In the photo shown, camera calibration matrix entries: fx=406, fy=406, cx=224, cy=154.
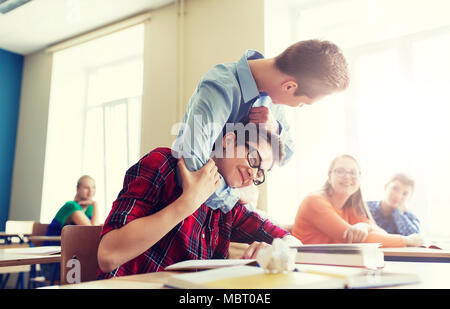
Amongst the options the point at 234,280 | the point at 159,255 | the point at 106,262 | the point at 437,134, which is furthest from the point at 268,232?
the point at 437,134

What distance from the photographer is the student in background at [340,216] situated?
7.09 ft

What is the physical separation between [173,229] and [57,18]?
4.27 meters

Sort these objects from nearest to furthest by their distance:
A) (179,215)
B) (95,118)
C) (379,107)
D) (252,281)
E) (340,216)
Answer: (252,281)
(179,215)
(340,216)
(379,107)
(95,118)

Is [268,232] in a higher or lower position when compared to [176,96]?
lower

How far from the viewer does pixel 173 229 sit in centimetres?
107

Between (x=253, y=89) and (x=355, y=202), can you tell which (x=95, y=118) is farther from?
(x=253, y=89)

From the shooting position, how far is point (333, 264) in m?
0.87

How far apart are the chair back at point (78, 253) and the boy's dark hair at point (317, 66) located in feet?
3.01

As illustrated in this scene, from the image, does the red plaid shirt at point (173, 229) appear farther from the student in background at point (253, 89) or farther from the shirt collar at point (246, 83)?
the shirt collar at point (246, 83)

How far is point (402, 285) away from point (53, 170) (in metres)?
5.05

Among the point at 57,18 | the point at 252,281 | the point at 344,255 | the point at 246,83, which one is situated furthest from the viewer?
the point at 57,18

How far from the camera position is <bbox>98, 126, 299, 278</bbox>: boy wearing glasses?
0.90 metres

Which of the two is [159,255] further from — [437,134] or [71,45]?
[71,45]

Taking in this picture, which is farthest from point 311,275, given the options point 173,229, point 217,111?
point 217,111
